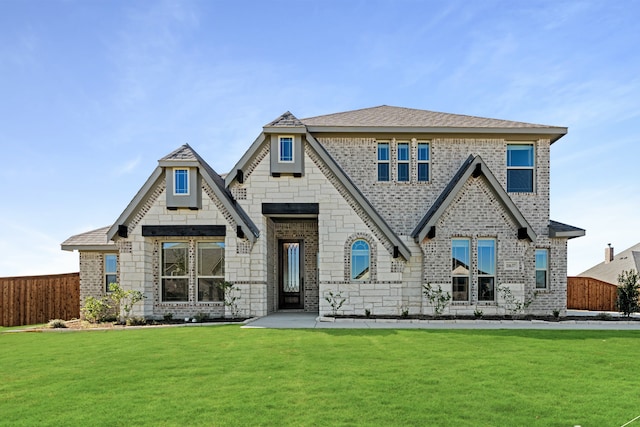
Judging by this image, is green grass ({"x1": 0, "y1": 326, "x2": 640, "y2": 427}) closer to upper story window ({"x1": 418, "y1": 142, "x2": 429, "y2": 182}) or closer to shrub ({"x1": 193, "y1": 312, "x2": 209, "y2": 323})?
shrub ({"x1": 193, "y1": 312, "x2": 209, "y2": 323})

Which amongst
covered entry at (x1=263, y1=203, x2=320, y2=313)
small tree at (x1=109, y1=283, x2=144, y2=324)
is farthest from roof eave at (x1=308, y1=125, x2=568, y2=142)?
small tree at (x1=109, y1=283, x2=144, y2=324)

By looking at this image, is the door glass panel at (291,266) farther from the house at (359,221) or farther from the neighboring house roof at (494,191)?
the neighboring house roof at (494,191)

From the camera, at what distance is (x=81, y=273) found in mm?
17125

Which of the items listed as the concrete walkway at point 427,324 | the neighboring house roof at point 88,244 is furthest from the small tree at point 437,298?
the neighboring house roof at point 88,244

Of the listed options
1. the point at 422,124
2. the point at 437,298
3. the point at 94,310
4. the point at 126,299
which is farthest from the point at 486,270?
the point at 94,310

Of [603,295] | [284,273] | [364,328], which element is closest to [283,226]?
[284,273]

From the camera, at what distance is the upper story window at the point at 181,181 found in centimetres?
1531

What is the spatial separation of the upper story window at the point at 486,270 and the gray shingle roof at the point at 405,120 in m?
4.78

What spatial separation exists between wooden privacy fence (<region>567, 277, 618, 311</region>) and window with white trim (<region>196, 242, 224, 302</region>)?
18056 mm

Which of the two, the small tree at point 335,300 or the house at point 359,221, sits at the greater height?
the house at point 359,221

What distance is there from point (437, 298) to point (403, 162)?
5460 mm

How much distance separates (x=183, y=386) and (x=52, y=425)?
5.95 ft

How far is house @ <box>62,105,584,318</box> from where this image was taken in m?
15.3

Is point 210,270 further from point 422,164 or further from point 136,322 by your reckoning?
point 422,164
